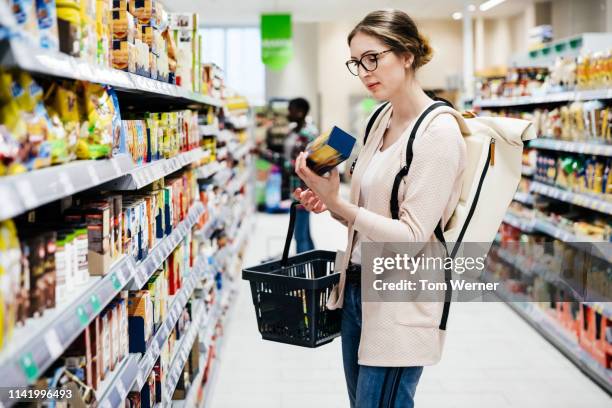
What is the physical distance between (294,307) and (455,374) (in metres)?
2.52

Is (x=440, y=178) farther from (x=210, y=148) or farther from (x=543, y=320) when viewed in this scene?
(x=543, y=320)

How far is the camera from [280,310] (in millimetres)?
2191

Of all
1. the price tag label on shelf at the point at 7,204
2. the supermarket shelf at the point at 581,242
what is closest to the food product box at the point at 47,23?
the price tag label on shelf at the point at 7,204

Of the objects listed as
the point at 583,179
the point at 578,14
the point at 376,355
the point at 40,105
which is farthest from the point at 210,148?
the point at 578,14

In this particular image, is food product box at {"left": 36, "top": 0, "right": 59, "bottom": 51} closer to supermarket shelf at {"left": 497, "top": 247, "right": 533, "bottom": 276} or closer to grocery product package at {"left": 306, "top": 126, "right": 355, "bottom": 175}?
grocery product package at {"left": 306, "top": 126, "right": 355, "bottom": 175}

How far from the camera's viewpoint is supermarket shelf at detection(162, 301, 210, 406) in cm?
274

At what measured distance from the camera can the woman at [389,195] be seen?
190cm

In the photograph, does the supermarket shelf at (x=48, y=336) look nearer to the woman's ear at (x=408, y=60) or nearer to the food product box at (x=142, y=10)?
the woman's ear at (x=408, y=60)

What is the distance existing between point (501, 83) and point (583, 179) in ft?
8.62

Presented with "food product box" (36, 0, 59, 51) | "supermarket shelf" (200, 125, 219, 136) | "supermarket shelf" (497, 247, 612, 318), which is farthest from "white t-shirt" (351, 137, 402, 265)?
"supermarket shelf" (497, 247, 612, 318)

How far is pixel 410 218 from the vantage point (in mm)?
1898

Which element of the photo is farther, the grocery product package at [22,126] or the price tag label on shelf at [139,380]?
the price tag label on shelf at [139,380]

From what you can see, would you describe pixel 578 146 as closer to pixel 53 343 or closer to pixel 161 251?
pixel 161 251

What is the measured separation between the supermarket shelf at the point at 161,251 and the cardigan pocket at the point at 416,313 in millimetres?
797
